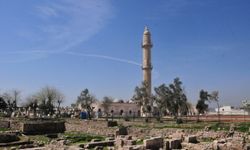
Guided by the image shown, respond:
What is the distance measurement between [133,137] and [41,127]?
39.2 ft

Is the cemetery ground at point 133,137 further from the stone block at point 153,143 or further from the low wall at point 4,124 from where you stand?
the low wall at point 4,124

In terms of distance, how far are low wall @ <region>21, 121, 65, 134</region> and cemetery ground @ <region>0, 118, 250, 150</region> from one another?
0.97 meters

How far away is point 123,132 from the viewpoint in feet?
133

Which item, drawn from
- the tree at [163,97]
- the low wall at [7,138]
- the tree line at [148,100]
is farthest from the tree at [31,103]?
the low wall at [7,138]

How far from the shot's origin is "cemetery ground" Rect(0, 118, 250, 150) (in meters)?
25.0

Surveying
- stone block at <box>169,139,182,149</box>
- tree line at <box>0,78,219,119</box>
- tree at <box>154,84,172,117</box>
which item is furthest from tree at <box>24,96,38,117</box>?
stone block at <box>169,139,182,149</box>

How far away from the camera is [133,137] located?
37594 millimetres

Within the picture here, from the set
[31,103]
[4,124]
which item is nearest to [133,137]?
[4,124]

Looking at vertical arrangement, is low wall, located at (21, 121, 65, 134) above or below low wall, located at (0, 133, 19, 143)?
above

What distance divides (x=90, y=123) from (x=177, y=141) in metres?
25.9

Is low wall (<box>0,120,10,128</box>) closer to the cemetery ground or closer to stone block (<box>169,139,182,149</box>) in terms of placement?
the cemetery ground

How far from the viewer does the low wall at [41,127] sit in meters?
42.8

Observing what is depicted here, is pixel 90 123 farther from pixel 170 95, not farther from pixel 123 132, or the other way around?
pixel 170 95

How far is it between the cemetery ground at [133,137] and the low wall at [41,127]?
97 cm
